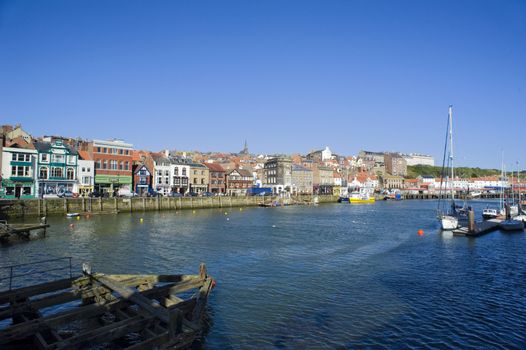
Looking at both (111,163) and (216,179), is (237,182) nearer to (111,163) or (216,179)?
(216,179)

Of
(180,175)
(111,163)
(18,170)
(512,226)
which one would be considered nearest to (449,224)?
(512,226)

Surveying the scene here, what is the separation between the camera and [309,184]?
147500 millimetres

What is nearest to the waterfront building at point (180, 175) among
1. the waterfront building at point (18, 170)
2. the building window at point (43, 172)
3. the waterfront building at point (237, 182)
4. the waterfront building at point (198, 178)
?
the waterfront building at point (198, 178)

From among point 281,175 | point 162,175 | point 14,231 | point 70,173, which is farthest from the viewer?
point 281,175

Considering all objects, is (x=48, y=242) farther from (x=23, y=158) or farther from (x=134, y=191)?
(x=134, y=191)

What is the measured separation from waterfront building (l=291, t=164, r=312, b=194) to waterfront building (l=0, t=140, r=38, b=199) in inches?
3473

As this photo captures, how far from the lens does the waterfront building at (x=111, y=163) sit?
Result: 3209 inches

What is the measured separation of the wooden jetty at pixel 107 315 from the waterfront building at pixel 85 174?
2526 inches

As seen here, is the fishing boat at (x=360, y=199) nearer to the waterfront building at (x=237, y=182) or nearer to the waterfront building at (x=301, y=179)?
the waterfront building at (x=301, y=179)

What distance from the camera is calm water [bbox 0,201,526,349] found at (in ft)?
53.3

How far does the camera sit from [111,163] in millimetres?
84062

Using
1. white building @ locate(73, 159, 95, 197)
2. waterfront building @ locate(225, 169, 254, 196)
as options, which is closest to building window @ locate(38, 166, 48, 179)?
white building @ locate(73, 159, 95, 197)

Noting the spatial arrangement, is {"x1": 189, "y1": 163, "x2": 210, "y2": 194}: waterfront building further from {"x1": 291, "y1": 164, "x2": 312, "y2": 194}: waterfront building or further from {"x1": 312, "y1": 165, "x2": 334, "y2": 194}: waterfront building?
{"x1": 312, "y1": 165, "x2": 334, "y2": 194}: waterfront building

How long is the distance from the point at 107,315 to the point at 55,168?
210 feet
